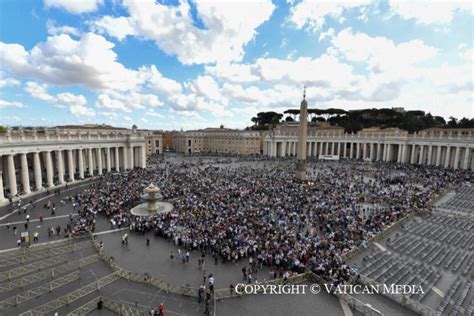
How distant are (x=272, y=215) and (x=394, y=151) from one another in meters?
55.6

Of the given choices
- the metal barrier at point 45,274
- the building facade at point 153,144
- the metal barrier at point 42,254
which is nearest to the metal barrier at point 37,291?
the metal barrier at point 45,274

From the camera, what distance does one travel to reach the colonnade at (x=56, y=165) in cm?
2742

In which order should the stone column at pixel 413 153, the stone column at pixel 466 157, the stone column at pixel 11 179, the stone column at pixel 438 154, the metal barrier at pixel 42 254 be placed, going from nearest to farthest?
the metal barrier at pixel 42 254 < the stone column at pixel 11 179 < the stone column at pixel 466 157 < the stone column at pixel 438 154 < the stone column at pixel 413 153

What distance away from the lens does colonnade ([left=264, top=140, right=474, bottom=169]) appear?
4578 cm

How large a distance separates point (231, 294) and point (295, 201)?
1461 cm

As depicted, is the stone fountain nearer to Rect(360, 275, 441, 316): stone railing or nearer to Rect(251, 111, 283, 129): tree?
Rect(360, 275, 441, 316): stone railing

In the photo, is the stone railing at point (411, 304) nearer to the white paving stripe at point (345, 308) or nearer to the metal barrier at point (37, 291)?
the white paving stripe at point (345, 308)

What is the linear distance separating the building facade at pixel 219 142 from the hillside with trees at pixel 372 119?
1775 centimetres

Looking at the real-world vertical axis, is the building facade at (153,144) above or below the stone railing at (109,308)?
above

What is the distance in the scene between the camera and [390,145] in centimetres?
6000

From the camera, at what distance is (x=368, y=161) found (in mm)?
51531

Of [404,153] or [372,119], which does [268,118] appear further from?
[404,153]

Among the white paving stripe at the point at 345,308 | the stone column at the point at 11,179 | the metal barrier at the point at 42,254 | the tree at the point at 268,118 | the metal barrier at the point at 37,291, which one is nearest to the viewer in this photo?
the white paving stripe at the point at 345,308

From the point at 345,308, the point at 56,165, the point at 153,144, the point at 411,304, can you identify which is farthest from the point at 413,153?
the point at 153,144
